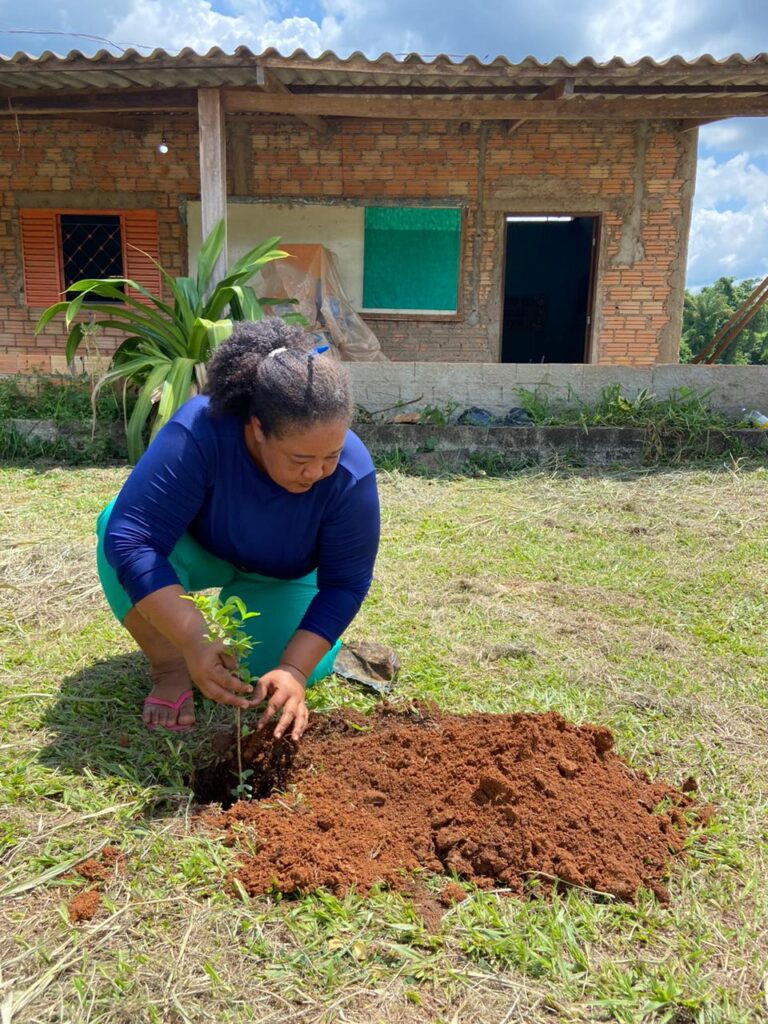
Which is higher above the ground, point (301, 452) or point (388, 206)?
point (388, 206)

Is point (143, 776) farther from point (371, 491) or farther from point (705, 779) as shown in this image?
point (705, 779)

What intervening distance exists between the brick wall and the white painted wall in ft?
0.49

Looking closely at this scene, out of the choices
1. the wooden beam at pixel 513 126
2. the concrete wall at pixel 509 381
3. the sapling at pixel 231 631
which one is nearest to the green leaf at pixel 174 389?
the concrete wall at pixel 509 381

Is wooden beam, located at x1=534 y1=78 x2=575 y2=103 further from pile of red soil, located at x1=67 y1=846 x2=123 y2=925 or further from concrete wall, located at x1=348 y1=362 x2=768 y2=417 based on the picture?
pile of red soil, located at x1=67 y1=846 x2=123 y2=925

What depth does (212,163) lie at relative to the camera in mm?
6750

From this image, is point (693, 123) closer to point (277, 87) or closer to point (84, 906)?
point (277, 87)

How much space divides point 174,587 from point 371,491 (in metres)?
0.59

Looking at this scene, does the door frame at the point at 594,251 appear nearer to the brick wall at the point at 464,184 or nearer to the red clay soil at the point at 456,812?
the brick wall at the point at 464,184

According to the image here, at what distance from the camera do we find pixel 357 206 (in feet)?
29.5

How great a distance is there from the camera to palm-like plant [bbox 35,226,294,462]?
579 cm

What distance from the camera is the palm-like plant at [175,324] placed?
228 inches

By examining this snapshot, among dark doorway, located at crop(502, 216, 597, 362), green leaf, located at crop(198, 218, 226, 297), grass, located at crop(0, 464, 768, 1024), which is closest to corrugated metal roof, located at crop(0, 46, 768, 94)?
green leaf, located at crop(198, 218, 226, 297)

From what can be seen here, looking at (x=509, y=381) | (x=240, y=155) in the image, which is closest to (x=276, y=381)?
(x=509, y=381)

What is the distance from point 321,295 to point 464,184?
2.10 metres
